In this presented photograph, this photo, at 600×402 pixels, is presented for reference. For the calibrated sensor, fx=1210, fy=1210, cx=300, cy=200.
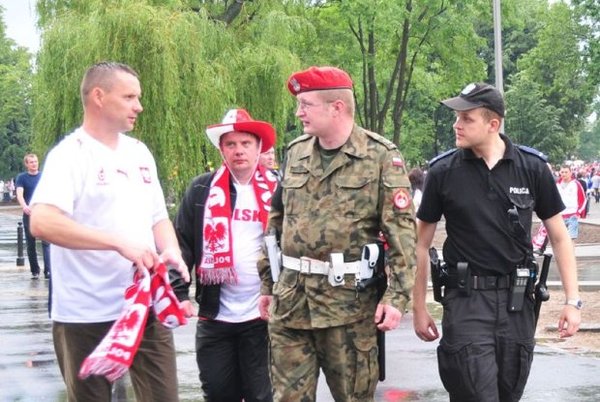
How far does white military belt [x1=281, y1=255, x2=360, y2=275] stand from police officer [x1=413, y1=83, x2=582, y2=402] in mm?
568

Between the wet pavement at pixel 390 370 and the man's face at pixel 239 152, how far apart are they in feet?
8.81

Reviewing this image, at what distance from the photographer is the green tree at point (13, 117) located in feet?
260

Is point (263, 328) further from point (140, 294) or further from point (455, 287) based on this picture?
point (140, 294)

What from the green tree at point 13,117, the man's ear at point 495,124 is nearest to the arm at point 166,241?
the man's ear at point 495,124

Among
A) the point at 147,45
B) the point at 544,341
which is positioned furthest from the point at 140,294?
the point at 147,45

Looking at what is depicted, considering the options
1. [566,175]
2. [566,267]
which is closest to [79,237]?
[566,267]

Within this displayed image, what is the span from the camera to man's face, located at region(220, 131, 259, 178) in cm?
651

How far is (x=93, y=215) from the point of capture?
496cm

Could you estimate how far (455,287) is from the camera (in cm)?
577

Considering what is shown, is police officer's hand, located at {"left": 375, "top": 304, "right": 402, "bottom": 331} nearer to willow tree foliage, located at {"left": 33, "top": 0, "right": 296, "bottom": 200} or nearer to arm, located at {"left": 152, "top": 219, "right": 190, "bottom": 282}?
arm, located at {"left": 152, "top": 219, "right": 190, "bottom": 282}

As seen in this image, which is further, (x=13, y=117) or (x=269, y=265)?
(x=13, y=117)

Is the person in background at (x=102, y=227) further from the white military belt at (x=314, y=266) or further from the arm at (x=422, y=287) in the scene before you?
the arm at (x=422, y=287)

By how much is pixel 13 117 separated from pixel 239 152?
76.0 m

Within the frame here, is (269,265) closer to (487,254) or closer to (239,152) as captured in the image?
(239,152)
